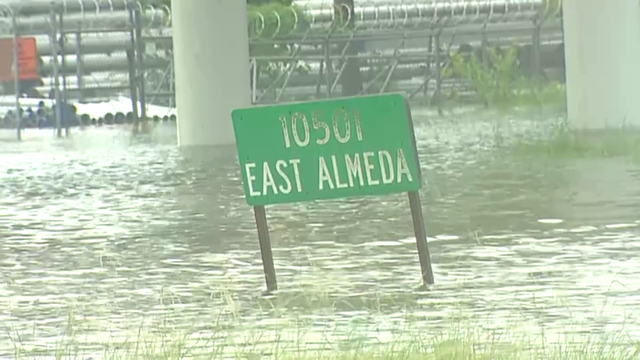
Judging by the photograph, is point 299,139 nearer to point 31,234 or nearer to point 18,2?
point 31,234

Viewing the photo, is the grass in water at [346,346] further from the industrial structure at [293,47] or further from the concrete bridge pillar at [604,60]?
the industrial structure at [293,47]

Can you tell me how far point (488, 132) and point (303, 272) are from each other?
43.6 feet

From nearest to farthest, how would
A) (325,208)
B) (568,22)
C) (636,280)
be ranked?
1. (636,280)
2. (325,208)
3. (568,22)

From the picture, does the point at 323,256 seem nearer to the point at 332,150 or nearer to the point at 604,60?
the point at 332,150

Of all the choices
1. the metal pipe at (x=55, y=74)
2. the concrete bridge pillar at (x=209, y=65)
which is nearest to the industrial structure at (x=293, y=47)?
the metal pipe at (x=55, y=74)

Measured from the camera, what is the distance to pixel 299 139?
8.43m

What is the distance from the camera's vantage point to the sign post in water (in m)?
8.39

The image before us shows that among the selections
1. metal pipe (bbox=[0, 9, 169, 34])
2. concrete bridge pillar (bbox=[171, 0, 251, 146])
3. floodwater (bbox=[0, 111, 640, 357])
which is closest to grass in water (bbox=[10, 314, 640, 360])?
floodwater (bbox=[0, 111, 640, 357])

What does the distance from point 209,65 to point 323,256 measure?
1355 centimetres

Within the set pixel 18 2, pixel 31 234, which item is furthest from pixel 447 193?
pixel 18 2

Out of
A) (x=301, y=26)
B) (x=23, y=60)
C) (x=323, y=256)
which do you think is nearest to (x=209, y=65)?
(x=23, y=60)

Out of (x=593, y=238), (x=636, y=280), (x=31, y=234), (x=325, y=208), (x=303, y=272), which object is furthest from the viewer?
(x=325, y=208)

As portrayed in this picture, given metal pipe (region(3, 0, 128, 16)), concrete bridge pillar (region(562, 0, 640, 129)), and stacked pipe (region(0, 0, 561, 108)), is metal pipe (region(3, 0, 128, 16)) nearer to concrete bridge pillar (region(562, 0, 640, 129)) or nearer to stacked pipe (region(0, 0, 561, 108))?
stacked pipe (region(0, 0, 561, 108))

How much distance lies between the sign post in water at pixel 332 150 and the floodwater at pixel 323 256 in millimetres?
534
